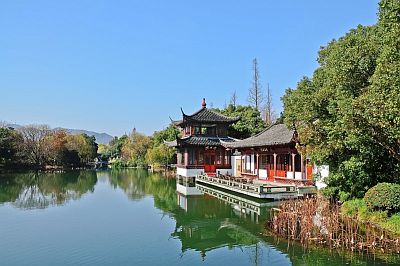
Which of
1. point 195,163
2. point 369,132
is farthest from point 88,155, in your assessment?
point 369,132

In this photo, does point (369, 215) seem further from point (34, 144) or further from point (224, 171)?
point (34, 144)

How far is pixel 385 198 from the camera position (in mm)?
10820

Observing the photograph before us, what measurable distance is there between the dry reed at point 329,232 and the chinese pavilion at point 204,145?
1747cm

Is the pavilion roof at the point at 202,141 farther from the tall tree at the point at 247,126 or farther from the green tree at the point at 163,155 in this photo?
the green tree at the point at 163,155

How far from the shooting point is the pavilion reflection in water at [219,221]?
420 inches

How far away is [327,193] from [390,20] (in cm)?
694

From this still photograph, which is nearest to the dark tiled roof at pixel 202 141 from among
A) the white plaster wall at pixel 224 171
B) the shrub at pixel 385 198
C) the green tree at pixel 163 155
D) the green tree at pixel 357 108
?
the white plaster wall at pixel 224 171

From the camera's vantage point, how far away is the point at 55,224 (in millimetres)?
13688

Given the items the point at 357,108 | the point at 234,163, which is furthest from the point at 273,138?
the point at 357,108

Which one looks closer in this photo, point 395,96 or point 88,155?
point 395,96

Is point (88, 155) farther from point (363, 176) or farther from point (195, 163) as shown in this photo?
point (363, 176)

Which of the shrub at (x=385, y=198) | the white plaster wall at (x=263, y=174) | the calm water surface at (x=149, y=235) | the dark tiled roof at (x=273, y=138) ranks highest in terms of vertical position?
the dark tiled roof at (x=273, y=138)

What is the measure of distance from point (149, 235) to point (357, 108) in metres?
6.88

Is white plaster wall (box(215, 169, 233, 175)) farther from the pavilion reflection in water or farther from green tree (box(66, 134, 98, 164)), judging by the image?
green tree (box(66, 134, 98, 164))
